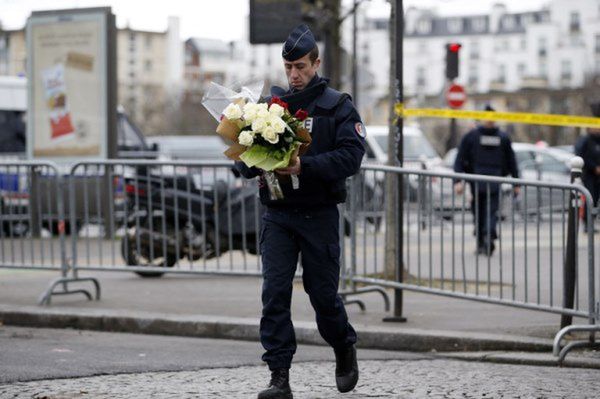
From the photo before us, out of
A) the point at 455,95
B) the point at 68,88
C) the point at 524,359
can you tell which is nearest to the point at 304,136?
the point at 524,359

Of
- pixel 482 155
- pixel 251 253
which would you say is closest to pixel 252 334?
pixel 251 253

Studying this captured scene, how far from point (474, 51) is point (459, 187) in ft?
421

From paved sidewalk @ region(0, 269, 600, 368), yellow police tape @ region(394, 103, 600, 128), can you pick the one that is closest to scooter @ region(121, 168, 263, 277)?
paved sidewalk @ region(0, 269, 600, 368)

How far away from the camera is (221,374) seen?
286 inches

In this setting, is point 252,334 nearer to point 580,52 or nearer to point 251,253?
point 251,253

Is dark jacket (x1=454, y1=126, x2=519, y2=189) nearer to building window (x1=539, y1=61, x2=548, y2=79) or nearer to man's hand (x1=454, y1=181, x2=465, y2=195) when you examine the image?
man's hand (x1=454, y1=181, x2=465, y2=195)

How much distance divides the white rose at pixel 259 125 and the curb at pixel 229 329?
294 cm

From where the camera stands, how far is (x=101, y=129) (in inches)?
692

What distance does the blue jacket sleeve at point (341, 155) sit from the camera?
6184 millimetres

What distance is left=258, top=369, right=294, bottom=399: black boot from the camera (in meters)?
6.15

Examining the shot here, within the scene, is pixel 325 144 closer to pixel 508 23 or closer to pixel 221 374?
pixel 221 374

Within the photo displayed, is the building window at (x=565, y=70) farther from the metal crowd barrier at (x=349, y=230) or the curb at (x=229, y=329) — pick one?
the curb at (x=229, y=329)

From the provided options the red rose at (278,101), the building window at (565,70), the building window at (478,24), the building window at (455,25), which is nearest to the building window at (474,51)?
the building window at (478,24)

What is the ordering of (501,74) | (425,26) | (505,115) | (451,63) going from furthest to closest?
(425,26) → (501,74) → (451,63) → (505,115)
